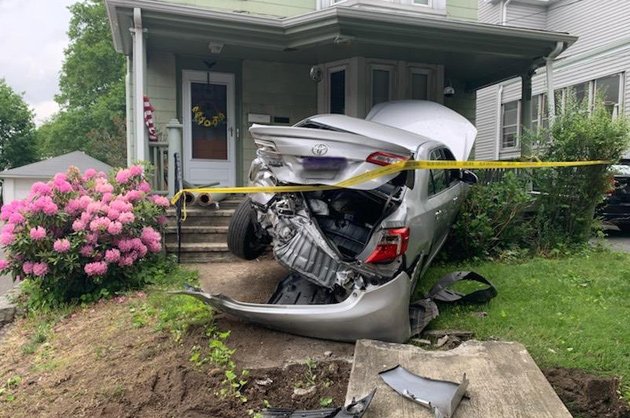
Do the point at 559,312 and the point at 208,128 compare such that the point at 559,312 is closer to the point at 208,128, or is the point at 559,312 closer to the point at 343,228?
the point at 343,228

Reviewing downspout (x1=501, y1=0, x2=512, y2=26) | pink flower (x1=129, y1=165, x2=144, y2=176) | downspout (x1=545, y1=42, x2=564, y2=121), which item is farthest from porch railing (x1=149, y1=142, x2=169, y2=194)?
downspout (x1=501, y1=0, x2=512, y2=26)

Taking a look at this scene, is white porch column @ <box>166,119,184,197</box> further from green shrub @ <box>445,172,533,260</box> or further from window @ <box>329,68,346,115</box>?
green shrub @ <box>445,172,533,260</box>

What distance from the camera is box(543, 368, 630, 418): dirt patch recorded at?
115 inches

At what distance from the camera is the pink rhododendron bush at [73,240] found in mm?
4906

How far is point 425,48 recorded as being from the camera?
7.68 metres

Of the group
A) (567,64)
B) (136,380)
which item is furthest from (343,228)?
(567,64)

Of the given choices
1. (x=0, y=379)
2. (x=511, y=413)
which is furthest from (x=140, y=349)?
(x=511, y=413)

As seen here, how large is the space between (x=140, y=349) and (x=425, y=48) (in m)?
6.24

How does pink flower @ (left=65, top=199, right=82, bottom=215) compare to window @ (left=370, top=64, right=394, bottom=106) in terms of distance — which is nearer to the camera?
pink flower @ (left=65, top=199, right=82, bottom=215)

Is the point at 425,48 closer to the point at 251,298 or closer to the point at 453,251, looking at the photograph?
the point at 453,251

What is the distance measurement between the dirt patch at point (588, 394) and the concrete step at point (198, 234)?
451 cm

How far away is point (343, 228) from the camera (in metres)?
4.13

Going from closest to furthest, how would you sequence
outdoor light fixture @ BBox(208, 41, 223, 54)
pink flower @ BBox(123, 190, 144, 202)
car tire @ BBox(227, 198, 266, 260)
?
car tire @ BBox(227, 198, 266, 260) → pink flower @ BBox(123, 190, 144, 202) → outdoor light fixture @ BBox(208, 41, 223, 54)

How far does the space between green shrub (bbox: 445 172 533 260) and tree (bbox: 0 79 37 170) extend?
110ft
